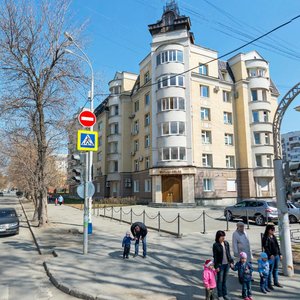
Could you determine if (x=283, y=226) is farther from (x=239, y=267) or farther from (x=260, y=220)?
(x=260, y=220)

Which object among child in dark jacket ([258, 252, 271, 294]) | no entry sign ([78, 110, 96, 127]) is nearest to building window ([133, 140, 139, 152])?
no entry sign ([78, 110, 96, 127])

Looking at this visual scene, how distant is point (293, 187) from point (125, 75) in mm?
40208

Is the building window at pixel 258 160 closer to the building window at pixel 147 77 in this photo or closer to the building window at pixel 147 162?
the building window at pixel 147 162

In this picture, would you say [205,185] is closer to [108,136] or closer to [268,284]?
[108,136]

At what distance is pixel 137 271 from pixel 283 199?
4297 millimetres

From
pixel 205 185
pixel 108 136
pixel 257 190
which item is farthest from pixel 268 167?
pixel 108 136

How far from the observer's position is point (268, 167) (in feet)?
118

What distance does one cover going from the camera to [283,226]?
311 inches

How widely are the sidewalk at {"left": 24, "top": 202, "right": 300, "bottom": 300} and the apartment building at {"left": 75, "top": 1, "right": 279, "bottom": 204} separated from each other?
19769mm

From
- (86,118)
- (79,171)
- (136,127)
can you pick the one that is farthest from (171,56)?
(79,171)

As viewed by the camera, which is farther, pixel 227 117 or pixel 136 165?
pixel 136 165

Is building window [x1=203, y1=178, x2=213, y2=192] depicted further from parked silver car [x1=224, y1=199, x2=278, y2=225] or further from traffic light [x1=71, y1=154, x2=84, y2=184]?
traffic light [x1=71, y1=154, x2=84, y2=184]

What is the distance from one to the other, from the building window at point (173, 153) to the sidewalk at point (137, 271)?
1956 centimetres

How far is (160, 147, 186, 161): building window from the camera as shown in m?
32.6
